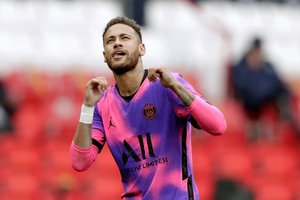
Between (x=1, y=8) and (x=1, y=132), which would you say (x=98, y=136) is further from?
(x=1, y=8)

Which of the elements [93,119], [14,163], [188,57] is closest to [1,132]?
[14,163]

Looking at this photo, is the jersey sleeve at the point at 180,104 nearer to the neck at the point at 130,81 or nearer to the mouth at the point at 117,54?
the neck at the point at 130,81

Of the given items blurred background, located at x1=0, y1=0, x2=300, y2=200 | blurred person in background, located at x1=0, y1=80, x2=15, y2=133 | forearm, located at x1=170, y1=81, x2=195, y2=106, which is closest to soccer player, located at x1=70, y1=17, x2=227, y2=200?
forearm, located at x1=170, y1=81, x2=195, y2=106

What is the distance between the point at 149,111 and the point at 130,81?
0.21 meters

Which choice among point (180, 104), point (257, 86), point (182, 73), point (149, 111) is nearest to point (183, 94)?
point (180, 104)

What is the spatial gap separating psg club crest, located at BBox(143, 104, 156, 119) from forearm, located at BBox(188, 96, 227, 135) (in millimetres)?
313

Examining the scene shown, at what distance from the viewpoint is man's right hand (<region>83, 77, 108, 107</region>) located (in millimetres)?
6068

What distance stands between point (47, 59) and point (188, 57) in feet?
7.25

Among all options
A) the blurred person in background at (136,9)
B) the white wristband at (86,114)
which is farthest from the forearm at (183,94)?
the blurred person in background at (136,9)

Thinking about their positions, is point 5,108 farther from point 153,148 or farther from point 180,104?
point 180,104

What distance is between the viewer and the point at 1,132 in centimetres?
1240

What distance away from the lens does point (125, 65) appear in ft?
20.1

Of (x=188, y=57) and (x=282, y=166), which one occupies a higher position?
(x=188, y=57)

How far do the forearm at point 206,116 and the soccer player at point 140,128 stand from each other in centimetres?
8
